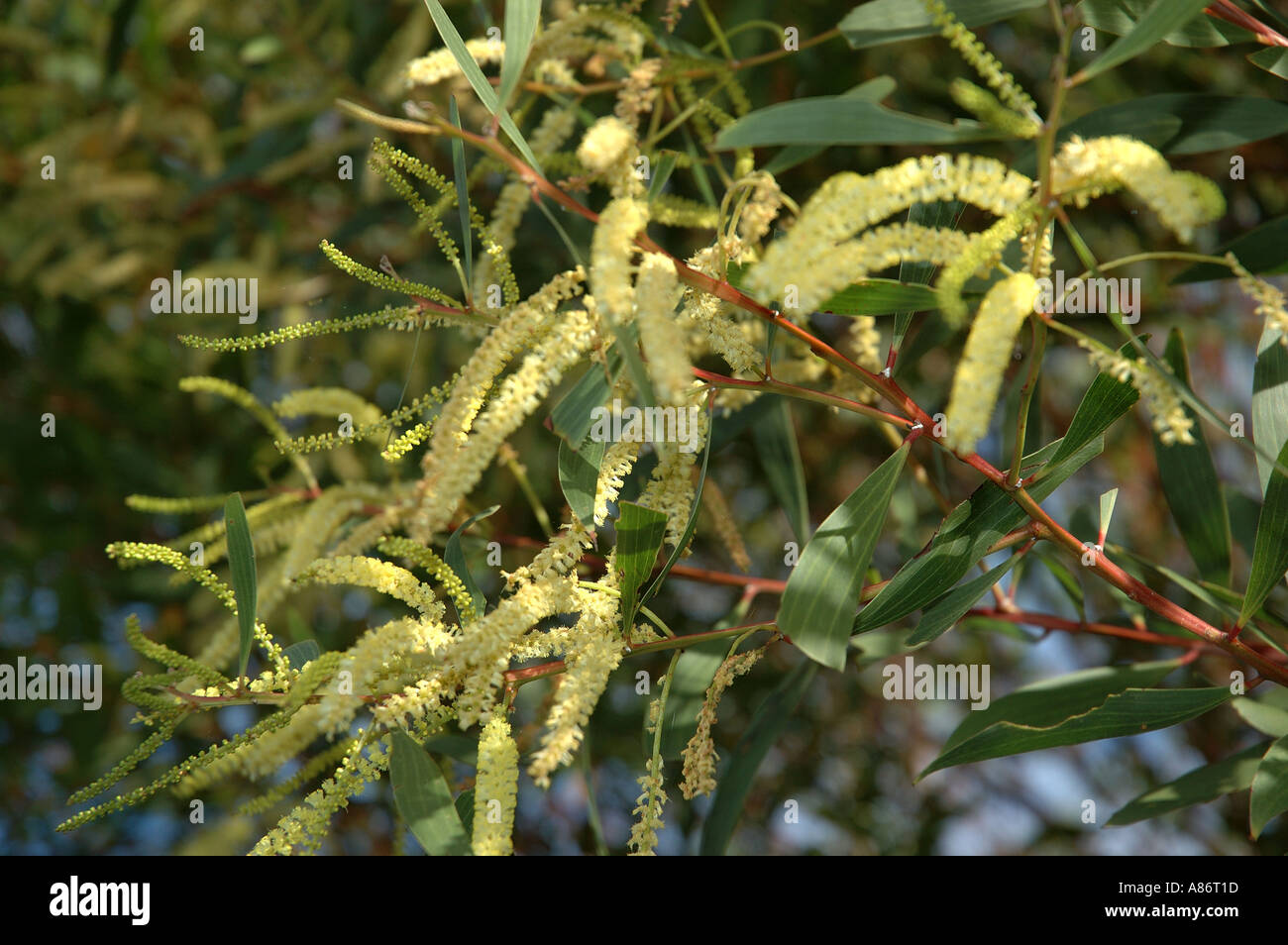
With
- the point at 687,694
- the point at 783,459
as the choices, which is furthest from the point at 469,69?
the point at 783,459

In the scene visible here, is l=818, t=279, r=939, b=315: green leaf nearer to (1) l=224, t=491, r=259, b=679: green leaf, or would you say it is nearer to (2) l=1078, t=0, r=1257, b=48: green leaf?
(2) l=1078, t=0, r=1257, b=48: green leaf

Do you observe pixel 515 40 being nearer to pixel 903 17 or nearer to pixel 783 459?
pixel 903 17

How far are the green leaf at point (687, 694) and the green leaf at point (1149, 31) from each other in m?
0.80

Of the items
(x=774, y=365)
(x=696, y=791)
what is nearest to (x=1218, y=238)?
(x=774, y=365)

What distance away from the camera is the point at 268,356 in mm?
2791

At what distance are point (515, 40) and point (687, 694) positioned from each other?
933 millimetres

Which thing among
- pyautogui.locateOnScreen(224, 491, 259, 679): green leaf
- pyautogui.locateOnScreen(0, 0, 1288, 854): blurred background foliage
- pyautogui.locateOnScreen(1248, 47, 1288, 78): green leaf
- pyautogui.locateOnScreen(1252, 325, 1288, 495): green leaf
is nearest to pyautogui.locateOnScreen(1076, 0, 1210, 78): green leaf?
pyautogui.locateOnScreen(1248, 47, 1288, 78): green leaf

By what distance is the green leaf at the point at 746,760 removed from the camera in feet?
5.27

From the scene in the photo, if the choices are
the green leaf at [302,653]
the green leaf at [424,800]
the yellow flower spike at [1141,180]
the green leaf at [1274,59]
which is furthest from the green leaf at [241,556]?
the green leaf at [1274,59]

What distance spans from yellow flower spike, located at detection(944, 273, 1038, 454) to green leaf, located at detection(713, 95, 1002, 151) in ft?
0.45

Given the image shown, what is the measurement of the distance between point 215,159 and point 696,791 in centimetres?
233

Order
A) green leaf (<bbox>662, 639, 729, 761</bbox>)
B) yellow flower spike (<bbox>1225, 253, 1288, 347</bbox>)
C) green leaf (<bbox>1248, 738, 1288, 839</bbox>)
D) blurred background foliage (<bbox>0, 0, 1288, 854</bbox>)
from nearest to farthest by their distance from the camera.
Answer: yellow flower spike (<bbox>1225, 253, 1288, 347</bbox>)
green leaf (<bbox>1248, 738, 1288, 839</bbox>)
green leaf (<bbox>662, 639, 729, 761</bbox>)
blurred background foliage (<bbox>0, 0, 1288, 854</bbox>)

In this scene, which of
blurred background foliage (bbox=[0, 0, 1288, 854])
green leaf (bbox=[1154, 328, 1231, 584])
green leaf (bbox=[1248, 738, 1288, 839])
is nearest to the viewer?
green leaf (bbox=[1248, 738, 1288, 839])

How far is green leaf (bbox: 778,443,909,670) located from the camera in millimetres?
1010
